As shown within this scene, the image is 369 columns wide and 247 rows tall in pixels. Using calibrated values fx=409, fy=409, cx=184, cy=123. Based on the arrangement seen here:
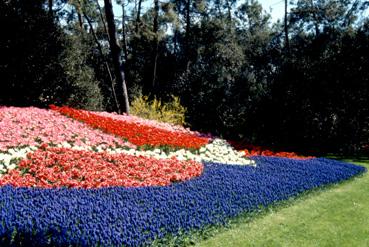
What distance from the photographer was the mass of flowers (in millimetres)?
5066

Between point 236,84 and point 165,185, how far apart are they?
56.7 feet

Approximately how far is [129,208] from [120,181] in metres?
1.60

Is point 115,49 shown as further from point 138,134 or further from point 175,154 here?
point 175,154

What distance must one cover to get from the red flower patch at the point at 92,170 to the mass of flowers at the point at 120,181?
0.07ft

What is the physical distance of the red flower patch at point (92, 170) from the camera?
278 inches

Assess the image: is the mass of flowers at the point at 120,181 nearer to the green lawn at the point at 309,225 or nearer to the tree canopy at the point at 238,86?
the green lawn at the point at 309,225

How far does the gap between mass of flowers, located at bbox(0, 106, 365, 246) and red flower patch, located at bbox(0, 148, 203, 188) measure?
0.07 ft

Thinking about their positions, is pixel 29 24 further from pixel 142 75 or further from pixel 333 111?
pixel 142 75

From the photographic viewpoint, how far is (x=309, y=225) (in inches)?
277

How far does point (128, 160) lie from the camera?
29.4 feet

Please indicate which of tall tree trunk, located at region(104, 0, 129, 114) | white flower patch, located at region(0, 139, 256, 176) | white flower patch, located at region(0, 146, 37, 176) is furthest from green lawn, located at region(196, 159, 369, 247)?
tall tree trunk, located at region(104, 0, 129, 114)

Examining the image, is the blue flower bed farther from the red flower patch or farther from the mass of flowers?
the red flower patch

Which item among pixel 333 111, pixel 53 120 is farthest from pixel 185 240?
pixel 333 111

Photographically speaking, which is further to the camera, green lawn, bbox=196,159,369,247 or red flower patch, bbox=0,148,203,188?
red flower patch, bbox=0,148,203,188
